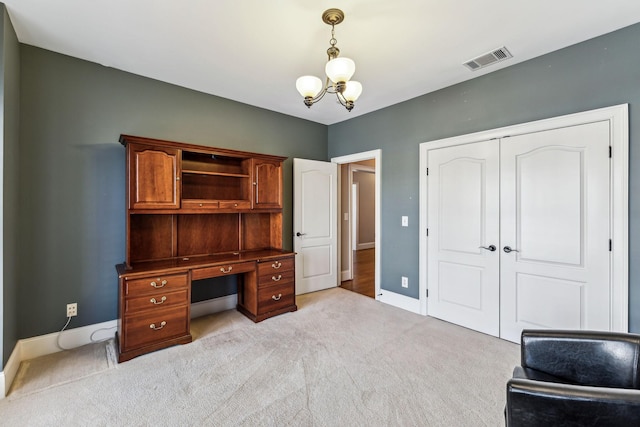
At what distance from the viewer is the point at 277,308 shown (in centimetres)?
341

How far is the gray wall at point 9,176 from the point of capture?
78.2 inches

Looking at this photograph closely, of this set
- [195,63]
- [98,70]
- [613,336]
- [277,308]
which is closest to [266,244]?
[277,308]

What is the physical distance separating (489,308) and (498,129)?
71.3 inches

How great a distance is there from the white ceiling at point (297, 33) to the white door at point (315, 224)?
1510 mm

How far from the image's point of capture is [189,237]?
130 inches

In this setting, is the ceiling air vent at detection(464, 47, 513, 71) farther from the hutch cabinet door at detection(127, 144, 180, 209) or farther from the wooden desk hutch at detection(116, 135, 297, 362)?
the hutch cabinet door at detection(127, 144, 180, 209)

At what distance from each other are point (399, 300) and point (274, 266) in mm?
1698

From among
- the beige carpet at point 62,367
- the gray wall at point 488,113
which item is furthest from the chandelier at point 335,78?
the beige carpet at point 62,367

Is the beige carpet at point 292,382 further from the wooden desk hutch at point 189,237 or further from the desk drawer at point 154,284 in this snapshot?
the desk drawer at point 154,284

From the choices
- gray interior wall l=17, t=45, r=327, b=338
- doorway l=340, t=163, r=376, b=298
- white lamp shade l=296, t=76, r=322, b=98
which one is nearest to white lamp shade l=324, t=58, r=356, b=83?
white lamp shade l=296, t=76, r=322, b=98

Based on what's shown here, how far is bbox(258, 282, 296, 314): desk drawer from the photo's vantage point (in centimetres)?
327

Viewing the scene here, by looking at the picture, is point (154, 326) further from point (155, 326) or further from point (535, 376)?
point (535, 376)

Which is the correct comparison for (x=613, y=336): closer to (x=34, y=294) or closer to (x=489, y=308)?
(x=489, y=308)

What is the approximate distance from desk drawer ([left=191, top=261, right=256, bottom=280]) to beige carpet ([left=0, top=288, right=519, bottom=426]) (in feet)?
2.02
